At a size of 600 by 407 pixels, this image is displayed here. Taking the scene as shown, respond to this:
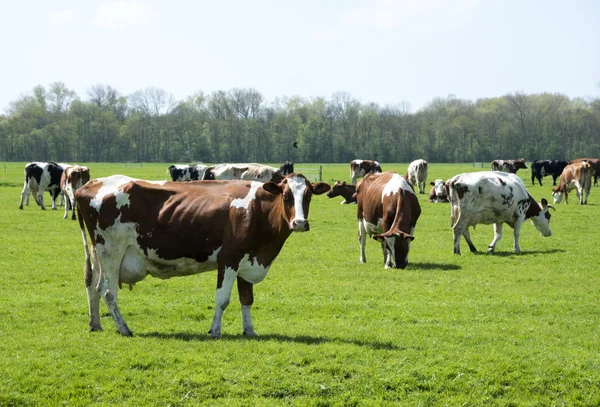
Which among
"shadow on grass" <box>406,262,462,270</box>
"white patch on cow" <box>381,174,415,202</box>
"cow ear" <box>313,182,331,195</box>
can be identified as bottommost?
"shadow on grass" <box>406,262,462,270</box>

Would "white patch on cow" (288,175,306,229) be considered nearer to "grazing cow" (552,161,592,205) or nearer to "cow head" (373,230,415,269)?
"cow head" (373,230,415,269)

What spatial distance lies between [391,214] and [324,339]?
21.3 ft

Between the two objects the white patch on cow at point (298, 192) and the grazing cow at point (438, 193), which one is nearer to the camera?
the white patch on cow at point (298, 192)

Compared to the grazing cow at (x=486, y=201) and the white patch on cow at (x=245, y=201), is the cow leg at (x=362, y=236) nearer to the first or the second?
the grazing cow at (x=486, y=201)

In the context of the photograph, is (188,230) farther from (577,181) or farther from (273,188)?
(577,181)

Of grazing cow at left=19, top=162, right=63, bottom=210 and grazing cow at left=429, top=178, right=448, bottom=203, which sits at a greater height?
grazing cow at left=19, top=162, right=63, bottom=210

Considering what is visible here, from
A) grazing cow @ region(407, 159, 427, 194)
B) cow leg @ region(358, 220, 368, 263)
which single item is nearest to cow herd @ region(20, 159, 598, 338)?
cow leg @ region(358, 220, 368, 263)

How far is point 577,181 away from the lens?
38656 mm

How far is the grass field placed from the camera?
814 cm

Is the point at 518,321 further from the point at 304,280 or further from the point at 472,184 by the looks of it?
the point at 472,184

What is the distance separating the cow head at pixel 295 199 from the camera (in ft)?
31.2

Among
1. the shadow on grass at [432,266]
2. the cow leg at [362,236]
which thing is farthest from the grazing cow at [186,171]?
the shadow on grass at [432,266]

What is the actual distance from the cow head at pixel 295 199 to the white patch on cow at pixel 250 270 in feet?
2.55

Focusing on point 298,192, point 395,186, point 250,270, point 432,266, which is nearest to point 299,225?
point 298,192
